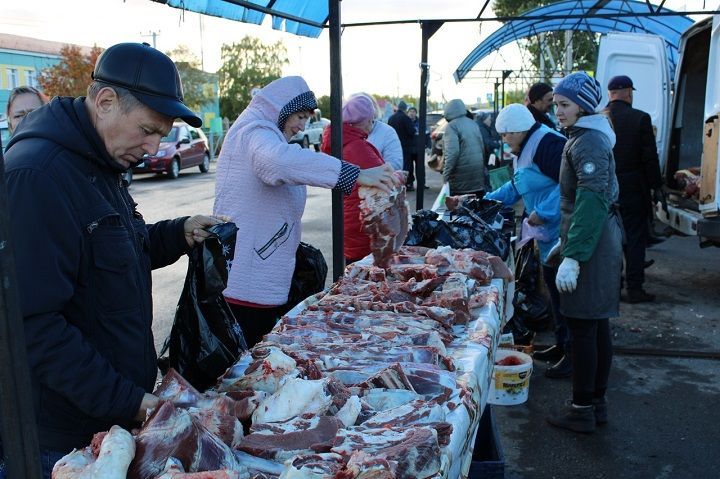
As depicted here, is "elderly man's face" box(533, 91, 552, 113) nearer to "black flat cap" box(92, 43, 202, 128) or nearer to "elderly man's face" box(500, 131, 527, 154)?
"elderly man's face" box(500, 131, 527, 154)

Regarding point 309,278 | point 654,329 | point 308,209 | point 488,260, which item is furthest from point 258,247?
point 308,209

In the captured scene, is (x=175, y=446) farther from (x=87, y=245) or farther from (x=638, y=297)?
(x=638, y=297)

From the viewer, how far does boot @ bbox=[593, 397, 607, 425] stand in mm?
4891

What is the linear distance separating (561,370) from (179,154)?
20331mm

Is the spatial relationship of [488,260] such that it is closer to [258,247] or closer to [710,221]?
[258,247]

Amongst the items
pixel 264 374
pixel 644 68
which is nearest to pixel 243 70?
pixel 644 68

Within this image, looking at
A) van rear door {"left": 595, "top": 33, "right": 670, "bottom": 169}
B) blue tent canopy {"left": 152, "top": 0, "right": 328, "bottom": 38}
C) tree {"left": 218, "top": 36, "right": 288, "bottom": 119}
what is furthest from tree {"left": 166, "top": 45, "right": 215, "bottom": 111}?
blue tent canopy {"left": 152, "top": 0, "right": 328, "bottom": 38}

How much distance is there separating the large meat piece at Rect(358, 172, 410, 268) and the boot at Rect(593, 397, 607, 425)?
1.76 metres

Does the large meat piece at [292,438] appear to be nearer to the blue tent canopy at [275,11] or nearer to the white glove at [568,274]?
the white glove at [568,274]

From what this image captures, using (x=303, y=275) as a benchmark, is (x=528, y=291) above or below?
below

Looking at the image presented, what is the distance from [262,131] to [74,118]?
5.30 ft

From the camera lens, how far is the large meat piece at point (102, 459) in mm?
1822

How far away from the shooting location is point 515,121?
5.70 meters

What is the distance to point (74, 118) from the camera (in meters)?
2.15
